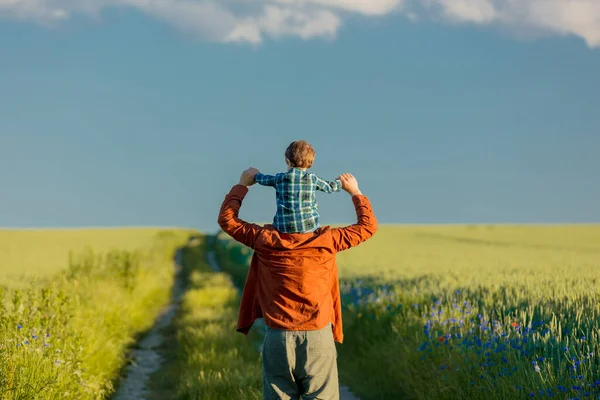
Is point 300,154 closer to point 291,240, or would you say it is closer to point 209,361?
point 291,240

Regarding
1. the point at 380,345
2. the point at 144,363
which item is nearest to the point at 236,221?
the point at 380,345

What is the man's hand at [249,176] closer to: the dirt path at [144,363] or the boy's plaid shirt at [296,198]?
the boy's plaid shirt at [296,198]

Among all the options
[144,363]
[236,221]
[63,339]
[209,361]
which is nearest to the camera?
[236,221]

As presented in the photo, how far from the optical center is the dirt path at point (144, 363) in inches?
349

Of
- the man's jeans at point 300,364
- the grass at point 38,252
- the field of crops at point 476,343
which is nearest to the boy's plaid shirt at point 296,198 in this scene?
the man's jeans at point 300,364

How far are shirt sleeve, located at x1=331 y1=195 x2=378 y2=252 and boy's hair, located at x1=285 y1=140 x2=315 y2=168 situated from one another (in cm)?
56

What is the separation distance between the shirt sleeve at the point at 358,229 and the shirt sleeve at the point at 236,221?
0.58 meters

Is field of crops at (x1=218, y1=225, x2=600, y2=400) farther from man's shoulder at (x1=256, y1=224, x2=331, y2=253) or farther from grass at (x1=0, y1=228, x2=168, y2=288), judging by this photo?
grass at (x1=0, y1=228, x2=168, y2=288)

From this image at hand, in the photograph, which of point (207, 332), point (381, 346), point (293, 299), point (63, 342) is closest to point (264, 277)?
point (293, 299)

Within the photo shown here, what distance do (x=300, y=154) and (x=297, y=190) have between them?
0.84 feet

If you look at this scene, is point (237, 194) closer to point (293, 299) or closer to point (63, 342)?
point (293, 299)

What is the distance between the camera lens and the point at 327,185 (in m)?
4.32

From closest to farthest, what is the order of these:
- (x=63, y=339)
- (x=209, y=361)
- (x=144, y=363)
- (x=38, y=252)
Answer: (x=63, y=339), (x=209, y=361), (x=144, y=363), (x=38, y=252)

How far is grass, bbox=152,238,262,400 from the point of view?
7.33 metres
